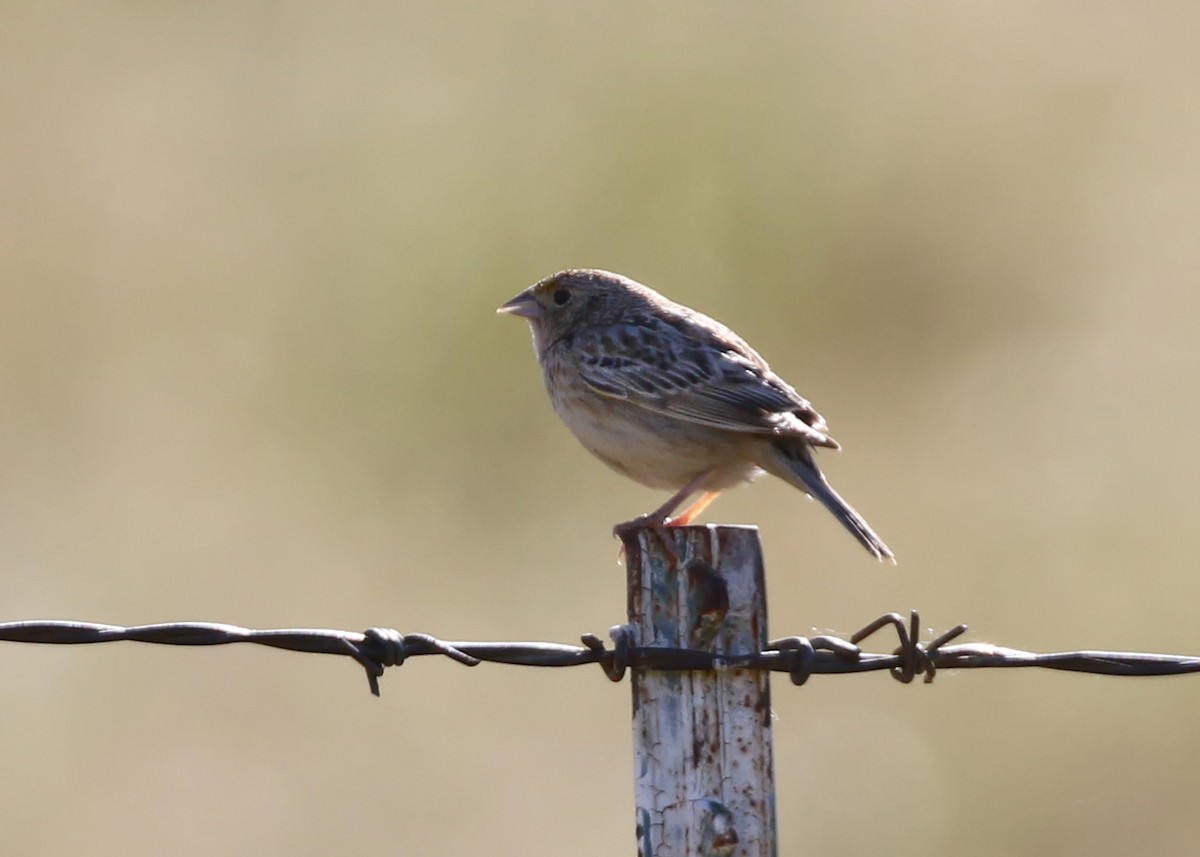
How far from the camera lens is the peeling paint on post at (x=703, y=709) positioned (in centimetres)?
470

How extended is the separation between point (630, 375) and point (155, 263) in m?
11.0

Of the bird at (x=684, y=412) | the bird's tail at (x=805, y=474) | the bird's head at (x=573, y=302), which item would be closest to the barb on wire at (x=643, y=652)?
the bird at (x=684, y=412)

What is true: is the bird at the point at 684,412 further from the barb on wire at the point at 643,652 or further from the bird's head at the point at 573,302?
the barb on wire at the point at 643,652

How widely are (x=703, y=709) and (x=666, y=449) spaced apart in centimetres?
303

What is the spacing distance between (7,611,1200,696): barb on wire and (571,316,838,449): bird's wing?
2.40 m

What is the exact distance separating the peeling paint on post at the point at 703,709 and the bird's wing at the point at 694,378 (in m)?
2.62

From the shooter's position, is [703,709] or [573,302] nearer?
[703,709]

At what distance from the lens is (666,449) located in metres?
7.70

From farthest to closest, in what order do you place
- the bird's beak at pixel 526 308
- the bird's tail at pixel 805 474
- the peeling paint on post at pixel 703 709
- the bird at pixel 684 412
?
1. the bird's beak at pixel 526 308
2. the bird at pixel 684 412
3. the bird's tail at pixel 805 474
4. the peeling paint on post at pixel 703 709

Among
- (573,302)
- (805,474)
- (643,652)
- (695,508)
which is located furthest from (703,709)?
(573,302)

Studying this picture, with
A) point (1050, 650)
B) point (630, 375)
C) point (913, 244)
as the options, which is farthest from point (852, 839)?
point (913, 244)

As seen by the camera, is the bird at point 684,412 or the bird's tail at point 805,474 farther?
the bird at point 684,412

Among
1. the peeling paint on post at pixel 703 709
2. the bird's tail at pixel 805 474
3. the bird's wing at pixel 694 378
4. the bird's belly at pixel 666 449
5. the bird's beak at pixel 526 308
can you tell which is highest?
the bird's beak at pixel 526 308

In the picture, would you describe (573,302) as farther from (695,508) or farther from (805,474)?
(805,474)
